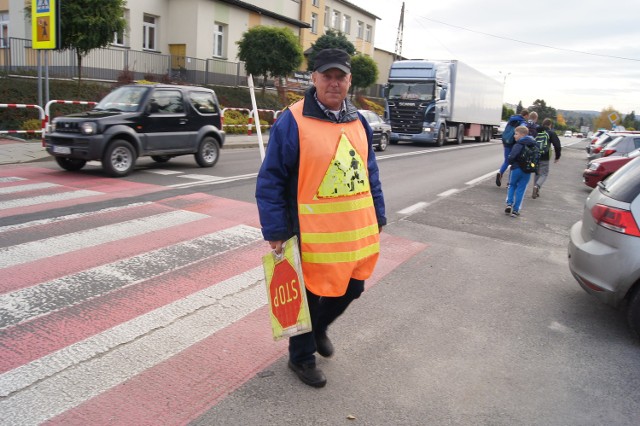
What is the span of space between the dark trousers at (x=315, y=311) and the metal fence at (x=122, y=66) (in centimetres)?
1877

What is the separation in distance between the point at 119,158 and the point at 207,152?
2.53 meters

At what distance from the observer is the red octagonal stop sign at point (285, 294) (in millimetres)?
2947

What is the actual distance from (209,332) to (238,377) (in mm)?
719

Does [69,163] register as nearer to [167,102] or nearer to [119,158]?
[119,158]

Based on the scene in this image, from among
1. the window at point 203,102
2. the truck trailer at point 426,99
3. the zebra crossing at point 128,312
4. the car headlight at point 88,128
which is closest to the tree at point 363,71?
the truck trailer at point 426,99

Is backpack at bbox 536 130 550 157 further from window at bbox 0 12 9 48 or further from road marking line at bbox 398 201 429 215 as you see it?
window at bbox 0 12 9 48

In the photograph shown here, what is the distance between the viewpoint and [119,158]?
1020cm

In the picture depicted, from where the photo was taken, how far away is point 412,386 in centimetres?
327

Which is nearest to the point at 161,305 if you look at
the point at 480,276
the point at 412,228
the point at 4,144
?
the point at 480,276

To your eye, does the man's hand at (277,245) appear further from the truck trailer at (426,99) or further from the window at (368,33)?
the window at (368,33)

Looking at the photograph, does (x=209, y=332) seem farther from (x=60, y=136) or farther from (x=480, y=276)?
(x=60, y=136)

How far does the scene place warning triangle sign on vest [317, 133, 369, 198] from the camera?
9.53 ft

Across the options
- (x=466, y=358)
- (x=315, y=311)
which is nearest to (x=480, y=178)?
(x=466, y=358)

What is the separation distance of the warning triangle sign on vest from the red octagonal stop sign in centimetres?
49
